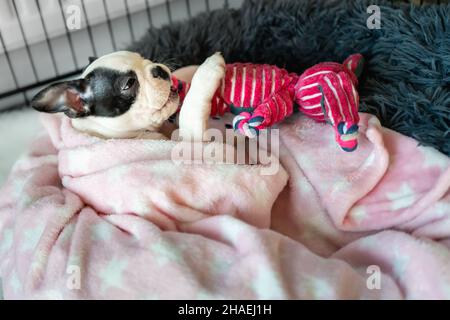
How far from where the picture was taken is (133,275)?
948 millimetres

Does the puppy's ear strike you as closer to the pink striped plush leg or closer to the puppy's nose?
the puppy's nose

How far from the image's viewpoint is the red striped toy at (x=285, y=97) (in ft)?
3.63

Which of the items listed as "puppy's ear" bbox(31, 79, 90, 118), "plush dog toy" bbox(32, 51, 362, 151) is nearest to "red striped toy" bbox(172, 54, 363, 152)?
"plush dog toy" bbox(32, 51, 362, 151)

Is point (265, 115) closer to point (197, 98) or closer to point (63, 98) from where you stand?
point (197, 98)

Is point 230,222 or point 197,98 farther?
point 197,98

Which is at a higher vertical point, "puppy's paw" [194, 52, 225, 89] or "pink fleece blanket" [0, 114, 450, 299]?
"puppy's paw" [194, 52, 225, 89]

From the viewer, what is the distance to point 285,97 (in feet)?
3.88

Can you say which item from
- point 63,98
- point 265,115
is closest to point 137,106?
point 63,98

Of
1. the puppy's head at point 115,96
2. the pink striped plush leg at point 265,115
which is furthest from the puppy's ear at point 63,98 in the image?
the pink striped plush leg at point 265,115

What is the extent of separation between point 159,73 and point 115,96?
10 cm

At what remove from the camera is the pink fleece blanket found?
94 cm

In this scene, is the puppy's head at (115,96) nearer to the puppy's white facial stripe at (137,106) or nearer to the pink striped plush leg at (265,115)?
the puppy's white facial stripe at (137,106)

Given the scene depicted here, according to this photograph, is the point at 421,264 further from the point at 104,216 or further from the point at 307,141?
the point at 104,216
